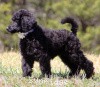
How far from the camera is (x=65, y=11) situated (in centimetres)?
2620

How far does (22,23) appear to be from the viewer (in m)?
9.05

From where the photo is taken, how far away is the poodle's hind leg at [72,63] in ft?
32.0

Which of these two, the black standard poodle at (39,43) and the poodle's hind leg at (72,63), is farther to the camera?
the poodle's hind leg at (72,63)

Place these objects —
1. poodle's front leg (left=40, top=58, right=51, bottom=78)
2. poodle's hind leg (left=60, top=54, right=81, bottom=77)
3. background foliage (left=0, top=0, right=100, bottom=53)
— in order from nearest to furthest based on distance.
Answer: poodle's front leg (left=40, top=58, right=51, bottom=78) < poodle's hind leg (left=60, top=54, right=81, bottom=77) < background foliage (left=0, top=0, right=100, bottom=53)

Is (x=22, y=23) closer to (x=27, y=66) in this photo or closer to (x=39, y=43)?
(x=39, y=43)

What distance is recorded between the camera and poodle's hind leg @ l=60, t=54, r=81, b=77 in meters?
9.76

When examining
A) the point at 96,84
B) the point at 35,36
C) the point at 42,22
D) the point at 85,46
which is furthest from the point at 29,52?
the point at 42,22

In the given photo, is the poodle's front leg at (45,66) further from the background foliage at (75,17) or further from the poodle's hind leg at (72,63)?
the background foliage at (75,17)

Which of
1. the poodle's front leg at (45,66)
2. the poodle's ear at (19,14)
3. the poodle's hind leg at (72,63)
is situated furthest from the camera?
the poodle's hind leg at (72,63)

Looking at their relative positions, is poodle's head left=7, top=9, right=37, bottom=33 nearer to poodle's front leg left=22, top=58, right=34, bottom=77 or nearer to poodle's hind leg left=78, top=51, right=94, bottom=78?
poodle's front leg left=22, top=58, right=34, bottom=77

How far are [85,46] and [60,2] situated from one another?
342cm

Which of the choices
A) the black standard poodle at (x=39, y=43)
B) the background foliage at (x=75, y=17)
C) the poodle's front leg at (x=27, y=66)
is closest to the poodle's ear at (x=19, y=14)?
the black standard poodle at (x=39, y=43)

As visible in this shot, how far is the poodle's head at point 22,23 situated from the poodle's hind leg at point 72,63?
1265mm

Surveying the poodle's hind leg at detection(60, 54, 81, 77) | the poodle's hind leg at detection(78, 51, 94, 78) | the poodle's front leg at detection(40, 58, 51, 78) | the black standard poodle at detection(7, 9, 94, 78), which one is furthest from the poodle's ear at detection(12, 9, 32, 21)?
the poodle's hind leg at detection(78, 51, 94, 78)
